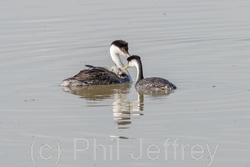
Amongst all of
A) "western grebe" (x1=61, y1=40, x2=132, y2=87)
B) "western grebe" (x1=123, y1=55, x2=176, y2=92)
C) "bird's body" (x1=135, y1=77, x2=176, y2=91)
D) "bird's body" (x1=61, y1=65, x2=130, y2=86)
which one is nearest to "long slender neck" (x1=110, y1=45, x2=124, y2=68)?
"western grebe" (x1=61, y1=40, x2=132, y2=87)

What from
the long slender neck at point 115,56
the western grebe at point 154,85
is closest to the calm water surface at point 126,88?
the western grebe at point 154,85

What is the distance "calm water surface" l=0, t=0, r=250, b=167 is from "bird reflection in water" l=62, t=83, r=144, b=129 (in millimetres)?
21

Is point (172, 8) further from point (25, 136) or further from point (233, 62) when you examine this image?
point (25, 136)

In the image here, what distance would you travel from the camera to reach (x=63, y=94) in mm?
14414

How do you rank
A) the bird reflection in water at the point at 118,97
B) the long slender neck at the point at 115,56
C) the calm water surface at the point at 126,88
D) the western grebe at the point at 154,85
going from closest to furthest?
the calm water surface at the point at 126,88 → the bird reflection in water at the point at 118,97 → the western grebe at the point at 154,85 → the long slender neck at the point at 115,56

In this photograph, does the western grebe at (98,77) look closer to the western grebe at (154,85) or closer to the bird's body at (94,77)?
the bird's body at (94,77)

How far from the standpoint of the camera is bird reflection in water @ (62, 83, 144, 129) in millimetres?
12307

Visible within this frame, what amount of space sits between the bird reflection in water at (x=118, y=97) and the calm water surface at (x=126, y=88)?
21 millimetres

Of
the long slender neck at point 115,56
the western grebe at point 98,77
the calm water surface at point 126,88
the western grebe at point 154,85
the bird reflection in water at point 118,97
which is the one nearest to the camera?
the calm water surface at point 126,88

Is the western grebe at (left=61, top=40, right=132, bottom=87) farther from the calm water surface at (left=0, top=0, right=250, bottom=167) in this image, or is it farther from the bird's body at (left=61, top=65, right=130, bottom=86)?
the calm water surface at (left=0, top=0, right=250, bottom=167)

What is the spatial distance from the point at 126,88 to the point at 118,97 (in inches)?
49.4

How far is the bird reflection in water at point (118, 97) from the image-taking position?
1231 centimetres

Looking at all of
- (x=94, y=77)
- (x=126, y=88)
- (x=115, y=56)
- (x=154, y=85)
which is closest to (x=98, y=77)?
(x=94, y=77)

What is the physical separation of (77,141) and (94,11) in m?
12.7
